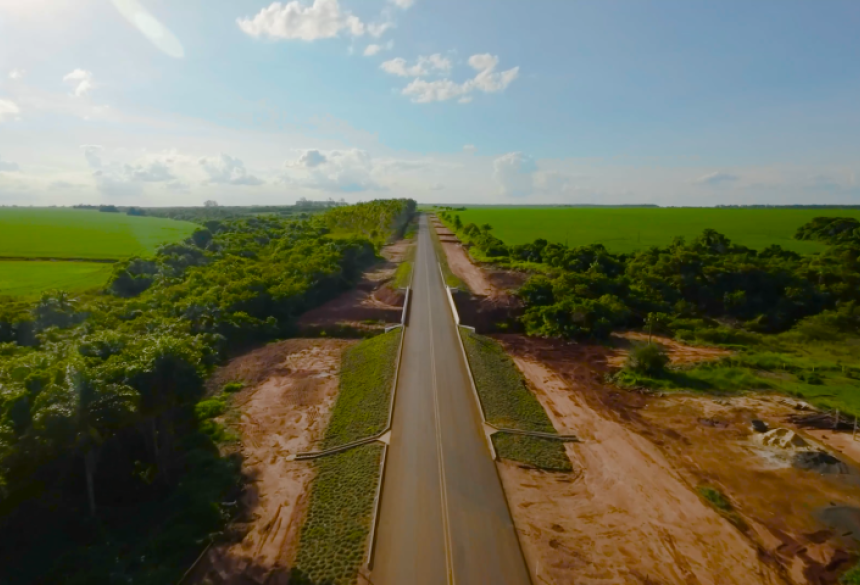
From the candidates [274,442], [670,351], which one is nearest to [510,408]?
[274,442]

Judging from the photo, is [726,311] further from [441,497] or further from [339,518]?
[339,518]

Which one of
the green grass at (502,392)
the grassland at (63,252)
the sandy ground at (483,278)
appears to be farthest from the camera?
the grassland at (63,252)

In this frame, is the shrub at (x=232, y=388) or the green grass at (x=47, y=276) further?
the green grass at (x=47, y=276)

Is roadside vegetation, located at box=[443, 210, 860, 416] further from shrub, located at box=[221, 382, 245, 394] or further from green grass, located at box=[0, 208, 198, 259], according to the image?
green grass, located at box=[0, 208, 198, 259]

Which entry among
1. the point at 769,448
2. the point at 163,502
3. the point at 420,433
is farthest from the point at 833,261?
the point at 163,502

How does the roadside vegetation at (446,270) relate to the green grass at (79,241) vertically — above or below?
below

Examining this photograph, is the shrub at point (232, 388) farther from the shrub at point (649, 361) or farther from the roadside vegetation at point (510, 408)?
the shrub at point (649, 361)

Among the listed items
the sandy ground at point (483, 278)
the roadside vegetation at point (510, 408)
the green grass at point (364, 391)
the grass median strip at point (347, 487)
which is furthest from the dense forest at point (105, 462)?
the sandy ground at point (483, 278)
